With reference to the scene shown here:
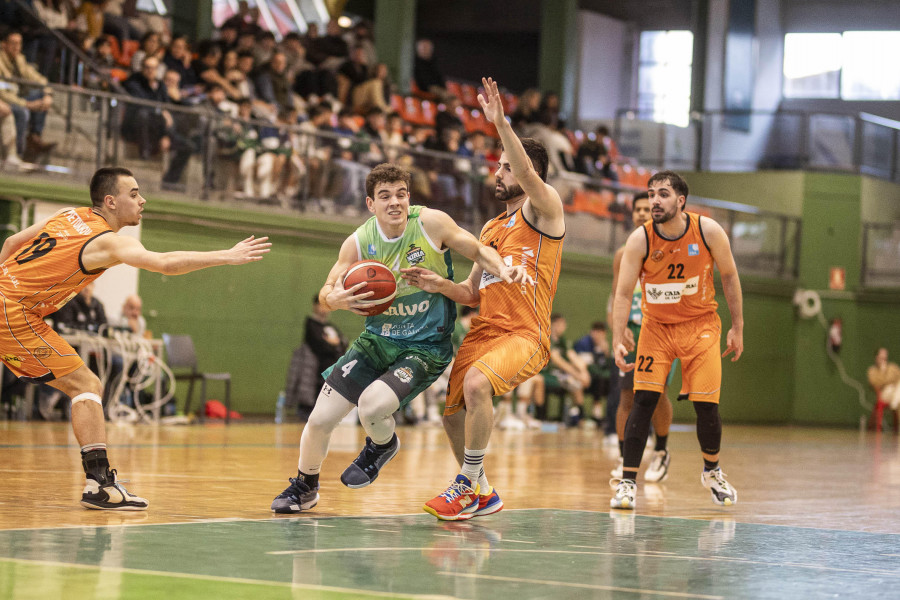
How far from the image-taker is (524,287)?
6.29 metres

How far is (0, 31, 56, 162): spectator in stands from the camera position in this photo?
12.7m

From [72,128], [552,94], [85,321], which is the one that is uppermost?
[552,94]

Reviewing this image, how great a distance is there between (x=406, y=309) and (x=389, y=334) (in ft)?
0.54

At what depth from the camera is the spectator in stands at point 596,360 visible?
60.8 feet

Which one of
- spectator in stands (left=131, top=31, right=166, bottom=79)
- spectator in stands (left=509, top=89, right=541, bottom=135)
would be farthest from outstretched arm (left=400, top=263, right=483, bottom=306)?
spectator in stands (left=509, top=89, right=541, bottom=135)

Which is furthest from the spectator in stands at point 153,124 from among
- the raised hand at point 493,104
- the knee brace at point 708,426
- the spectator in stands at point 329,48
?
the raised hand at point 493,104

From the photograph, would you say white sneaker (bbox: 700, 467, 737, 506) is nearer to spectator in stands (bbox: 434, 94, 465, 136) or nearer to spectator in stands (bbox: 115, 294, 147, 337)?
spectator in stands (bbox: 115, 294, 147, 337)

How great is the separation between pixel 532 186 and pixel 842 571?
2377mm

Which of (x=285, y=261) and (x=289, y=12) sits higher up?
(x=289, y=12)

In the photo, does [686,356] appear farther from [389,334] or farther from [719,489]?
[389,334]

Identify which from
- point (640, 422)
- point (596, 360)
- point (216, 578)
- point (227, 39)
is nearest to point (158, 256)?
point (216, 578)

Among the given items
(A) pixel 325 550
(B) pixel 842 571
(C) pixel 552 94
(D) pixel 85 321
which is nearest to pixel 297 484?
(A) pixel 325 550

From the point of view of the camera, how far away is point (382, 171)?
6.16 m

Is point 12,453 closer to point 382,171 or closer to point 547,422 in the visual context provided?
point 382,171
